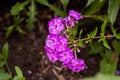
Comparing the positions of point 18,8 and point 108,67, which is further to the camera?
point 18,8

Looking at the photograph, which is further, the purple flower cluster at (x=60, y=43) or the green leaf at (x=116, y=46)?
the green leaf at (x=116, y=46)

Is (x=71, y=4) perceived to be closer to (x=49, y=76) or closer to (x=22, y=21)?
(x=22, y=21)

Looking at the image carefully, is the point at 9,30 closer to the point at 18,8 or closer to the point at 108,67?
the point at 18,8

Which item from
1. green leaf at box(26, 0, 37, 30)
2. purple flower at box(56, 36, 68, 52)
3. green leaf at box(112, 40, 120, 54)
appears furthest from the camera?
green leaf at box(26, 0, 37, 30)

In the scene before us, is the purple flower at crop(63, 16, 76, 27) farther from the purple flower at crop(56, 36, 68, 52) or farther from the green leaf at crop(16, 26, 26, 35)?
the green leaf at crop(16, 26, 26, 35)

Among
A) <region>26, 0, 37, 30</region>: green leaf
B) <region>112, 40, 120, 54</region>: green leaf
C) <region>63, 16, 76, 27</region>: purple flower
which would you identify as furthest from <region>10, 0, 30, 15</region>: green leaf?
<region>112, 40, 120, 54</region>: green leaf

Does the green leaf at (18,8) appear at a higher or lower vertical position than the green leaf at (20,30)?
higher

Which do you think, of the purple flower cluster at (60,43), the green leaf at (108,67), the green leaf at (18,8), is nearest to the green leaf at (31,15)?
the green leaf at (18,8)

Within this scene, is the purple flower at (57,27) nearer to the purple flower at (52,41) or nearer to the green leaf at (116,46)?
the purple flower at (52,41)

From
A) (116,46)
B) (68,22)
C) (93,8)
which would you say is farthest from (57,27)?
(116,46)
